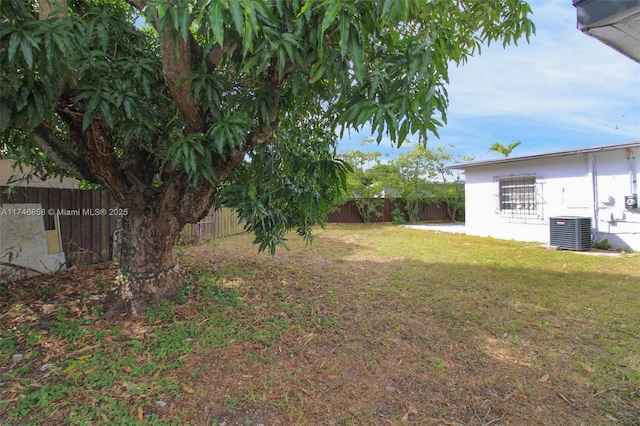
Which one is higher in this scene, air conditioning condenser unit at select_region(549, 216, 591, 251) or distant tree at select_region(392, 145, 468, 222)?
distant tree at select_region(392, 145, 468, 222)

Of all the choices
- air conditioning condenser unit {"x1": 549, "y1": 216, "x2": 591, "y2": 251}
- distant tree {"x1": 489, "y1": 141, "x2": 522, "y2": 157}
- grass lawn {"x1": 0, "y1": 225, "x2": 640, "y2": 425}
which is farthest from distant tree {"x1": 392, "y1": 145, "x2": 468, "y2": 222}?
grass lawn {"x1": 0, "y1": 225, "x2": 640, "y2": 425}

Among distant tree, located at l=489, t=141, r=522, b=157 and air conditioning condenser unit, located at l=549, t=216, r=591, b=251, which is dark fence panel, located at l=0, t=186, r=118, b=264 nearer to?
air conditioning condenser unit, located at l=549, t=216, r=591, b=251

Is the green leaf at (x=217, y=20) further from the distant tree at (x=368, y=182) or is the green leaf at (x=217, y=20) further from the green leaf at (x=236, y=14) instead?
the distant tree at (x=368, y=182)

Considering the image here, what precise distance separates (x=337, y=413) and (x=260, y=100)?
88.6 inches

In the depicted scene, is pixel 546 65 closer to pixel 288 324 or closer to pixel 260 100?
pixel 260 100

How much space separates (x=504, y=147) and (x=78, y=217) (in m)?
20.5

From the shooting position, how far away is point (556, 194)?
9141mm

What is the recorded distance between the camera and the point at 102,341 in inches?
115

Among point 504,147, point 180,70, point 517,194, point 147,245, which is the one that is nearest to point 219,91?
point 180,70

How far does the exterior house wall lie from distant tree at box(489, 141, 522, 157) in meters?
9.64

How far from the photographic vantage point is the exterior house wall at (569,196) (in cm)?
789

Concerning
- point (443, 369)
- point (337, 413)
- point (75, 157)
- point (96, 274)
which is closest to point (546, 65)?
point (443, 369)

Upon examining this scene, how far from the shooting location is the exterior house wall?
7.89m

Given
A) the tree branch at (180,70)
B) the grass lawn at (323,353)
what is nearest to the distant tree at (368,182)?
the grass lawn at (323,353)
